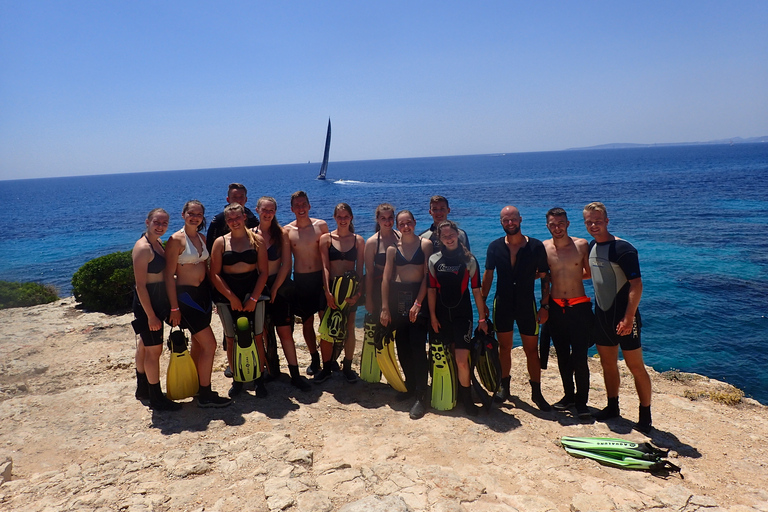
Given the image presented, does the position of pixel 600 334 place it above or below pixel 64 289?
above

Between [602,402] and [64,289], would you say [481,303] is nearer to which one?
[602,402]

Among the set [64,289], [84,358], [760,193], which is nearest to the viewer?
[84,358]

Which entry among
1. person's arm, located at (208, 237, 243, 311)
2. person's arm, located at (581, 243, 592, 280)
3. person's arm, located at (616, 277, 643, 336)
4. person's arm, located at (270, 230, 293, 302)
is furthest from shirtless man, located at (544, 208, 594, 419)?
person's arm, located at (208, 237, 243, 311)

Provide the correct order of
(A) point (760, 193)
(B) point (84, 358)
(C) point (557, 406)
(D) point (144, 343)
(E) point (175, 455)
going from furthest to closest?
(A) point (760, 193)
(B) point (84, 358)
(C) point (557, 406)
(D) point (144, 343)
(E) point (175, 455)

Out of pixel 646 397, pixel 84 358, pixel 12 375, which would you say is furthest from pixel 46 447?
pixel 646 397

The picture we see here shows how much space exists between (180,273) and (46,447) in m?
1.99

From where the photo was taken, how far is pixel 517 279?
5250 millimetres

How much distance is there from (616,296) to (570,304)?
0.49m

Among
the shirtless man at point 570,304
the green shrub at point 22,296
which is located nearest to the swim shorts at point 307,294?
the shirtless man at point 570,304

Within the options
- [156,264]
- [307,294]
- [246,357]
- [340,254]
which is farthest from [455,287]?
[156,264]

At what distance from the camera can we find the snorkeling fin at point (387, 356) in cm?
548

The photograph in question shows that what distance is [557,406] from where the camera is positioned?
→ 5.50 m

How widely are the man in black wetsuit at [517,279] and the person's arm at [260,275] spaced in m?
2.50

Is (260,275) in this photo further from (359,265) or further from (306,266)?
(359,265)
